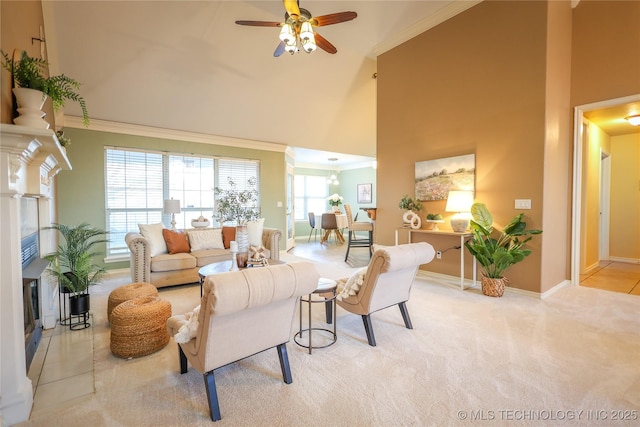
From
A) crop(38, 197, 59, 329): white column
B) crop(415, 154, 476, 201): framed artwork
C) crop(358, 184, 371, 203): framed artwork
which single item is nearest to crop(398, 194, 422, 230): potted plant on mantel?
crop(415, 154, 476, 201): framed artwork

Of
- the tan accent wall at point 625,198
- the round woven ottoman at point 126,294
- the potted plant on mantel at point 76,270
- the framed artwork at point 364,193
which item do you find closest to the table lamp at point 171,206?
the potted plant on mantel at point 76,270

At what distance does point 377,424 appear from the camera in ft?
5.33

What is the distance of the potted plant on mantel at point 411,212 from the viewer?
4.71 meters

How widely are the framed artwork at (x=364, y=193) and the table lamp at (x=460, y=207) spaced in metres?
5.89

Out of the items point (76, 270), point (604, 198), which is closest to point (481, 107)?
point (604, 198)

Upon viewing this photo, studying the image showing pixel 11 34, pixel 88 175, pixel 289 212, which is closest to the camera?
pixel 11 34

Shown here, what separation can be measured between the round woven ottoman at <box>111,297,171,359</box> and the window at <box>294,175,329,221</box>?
7707 mm

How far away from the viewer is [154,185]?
570 centimetres

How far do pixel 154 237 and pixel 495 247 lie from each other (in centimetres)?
467

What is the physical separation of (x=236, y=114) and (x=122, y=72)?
194 cm

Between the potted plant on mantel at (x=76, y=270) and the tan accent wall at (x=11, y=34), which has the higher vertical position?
the tan accent wall at (x=11, y=34)

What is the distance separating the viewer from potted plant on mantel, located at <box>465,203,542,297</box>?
3613 millimetres

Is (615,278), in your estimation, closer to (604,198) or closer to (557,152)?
(604,198)

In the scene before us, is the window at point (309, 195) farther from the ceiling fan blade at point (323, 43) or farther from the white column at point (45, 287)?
the white column at point (45, 287)
